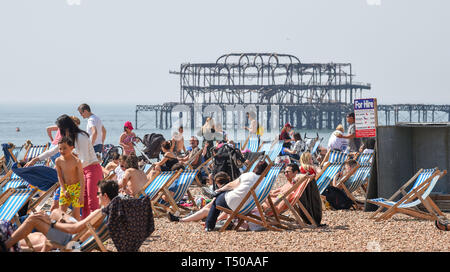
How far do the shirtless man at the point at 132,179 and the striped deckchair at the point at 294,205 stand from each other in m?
1.18

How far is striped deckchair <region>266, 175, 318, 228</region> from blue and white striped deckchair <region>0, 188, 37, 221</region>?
7.17 ft

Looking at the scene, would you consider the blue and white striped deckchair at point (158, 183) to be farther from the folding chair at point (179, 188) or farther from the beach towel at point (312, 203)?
the beach towel at point (312, 203)

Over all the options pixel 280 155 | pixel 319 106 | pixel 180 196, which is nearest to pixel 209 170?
pixel 280 155

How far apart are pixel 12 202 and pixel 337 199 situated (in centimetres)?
365

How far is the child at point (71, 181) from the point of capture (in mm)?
5789

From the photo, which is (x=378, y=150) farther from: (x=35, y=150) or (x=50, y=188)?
(x=35, y=150)

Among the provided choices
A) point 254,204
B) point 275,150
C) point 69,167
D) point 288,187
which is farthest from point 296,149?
point 69,167

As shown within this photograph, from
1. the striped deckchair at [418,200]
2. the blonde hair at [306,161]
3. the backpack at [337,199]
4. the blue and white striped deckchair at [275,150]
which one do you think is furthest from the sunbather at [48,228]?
the blue and white striped deckchair at [275,150]

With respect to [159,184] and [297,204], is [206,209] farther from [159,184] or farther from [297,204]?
[297,204]

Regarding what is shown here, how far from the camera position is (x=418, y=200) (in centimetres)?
705

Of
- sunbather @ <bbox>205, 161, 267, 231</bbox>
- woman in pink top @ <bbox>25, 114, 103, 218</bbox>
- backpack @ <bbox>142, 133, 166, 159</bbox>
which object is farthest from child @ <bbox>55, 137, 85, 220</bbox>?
backpack @ <bbox>142, 133, 166, 159</bbox>
